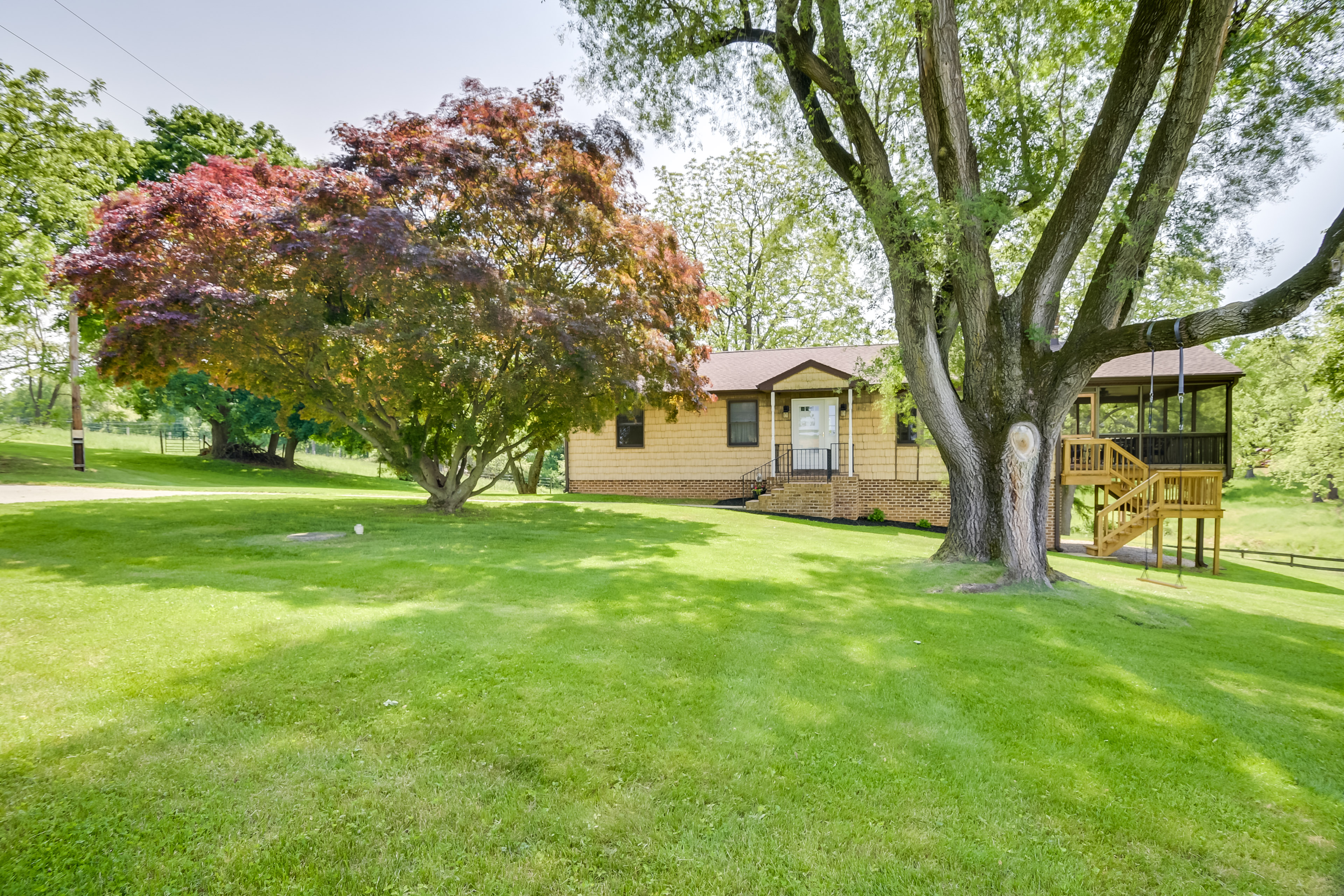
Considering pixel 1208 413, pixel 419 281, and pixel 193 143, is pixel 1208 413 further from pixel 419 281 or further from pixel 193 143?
pixel 193 143

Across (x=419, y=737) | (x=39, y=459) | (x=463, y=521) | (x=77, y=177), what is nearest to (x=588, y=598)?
(x=419, y=737)

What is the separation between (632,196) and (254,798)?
11.8 m

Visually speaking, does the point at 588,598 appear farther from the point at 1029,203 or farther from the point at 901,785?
the point at 1029,203

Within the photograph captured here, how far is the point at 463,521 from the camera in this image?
1094 centimetres


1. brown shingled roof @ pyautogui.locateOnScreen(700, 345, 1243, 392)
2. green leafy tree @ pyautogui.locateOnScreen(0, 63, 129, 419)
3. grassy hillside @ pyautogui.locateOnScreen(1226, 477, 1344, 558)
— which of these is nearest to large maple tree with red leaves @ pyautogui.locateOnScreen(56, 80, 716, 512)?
green leafy tree @ pyautogui.locateOnScreen(0, 63, 129, 419)

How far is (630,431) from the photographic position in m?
20.2

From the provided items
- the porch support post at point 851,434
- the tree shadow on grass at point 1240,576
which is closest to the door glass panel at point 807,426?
the porch support post at point 851,434

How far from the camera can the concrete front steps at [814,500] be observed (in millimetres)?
16422

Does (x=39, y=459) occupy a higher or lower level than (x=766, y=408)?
lower

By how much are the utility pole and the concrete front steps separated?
1765 cm

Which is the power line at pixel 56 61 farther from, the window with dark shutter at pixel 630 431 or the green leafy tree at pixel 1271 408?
the green leafy tree at pixel 1271 408

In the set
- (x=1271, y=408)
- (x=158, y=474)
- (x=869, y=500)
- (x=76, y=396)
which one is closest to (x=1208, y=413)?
(x=869, y=500)

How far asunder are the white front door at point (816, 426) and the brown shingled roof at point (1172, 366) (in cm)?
Result: 658

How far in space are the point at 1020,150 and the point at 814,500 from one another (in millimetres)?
9578
